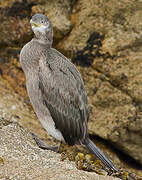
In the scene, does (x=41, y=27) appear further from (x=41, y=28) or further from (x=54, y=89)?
(x=54, y=89)

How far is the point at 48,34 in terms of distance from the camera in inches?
242

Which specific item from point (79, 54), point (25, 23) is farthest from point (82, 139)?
point (25, 23)

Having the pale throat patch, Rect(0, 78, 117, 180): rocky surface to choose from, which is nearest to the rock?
the pale throat patch

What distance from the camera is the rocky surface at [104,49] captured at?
7883 mm

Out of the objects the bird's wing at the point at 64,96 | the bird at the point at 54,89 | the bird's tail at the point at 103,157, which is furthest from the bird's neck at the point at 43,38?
the bird's tail at the point at 103,157

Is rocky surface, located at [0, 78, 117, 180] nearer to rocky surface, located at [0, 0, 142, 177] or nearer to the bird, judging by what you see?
the bird

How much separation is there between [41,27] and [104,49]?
2.49 meters

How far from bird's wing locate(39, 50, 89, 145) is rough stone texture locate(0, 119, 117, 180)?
2.54ft

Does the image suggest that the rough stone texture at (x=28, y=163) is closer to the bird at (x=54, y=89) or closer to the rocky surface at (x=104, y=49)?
the bird at (x=54, y=89)

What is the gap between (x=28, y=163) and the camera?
14.6 ft

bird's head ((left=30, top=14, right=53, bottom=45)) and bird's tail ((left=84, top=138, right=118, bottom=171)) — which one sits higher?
bird's head ((left=30, top=14, right=53, bottom=45))

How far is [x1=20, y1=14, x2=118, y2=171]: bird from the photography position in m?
5.80

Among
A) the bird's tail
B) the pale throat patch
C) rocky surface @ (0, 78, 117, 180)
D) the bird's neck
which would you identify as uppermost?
the pale throat patch

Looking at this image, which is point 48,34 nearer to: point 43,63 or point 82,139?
point 43,63
